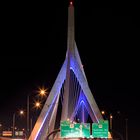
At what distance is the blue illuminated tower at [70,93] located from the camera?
48719mm

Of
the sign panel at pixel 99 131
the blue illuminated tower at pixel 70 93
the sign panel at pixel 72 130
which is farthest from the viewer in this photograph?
the blue illuminated tower at pixel 70 93

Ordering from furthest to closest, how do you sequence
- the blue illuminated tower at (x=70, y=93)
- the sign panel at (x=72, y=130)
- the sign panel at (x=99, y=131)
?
the blue illuminated tower at (x=70, y=93)
the sign panel at (x=99, y=131)
the sign panel at (x=72, y=130)

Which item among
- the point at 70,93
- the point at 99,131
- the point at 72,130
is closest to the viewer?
the point at 72,130

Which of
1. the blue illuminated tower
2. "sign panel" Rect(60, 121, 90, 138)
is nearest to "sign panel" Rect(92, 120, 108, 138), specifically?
"sign panel" Rect(60, 121, 90, 138)

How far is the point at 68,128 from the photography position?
121ft

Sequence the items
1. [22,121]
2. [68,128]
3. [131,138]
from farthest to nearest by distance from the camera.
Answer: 1. [22,121]
2. [131,138]
3. [68,128]

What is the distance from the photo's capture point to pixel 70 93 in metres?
49.3

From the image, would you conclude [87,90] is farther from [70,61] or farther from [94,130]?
[94,130]

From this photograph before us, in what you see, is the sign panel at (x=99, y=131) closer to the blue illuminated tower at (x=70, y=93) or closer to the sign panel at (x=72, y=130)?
the sign panel at (x=72, y=130)

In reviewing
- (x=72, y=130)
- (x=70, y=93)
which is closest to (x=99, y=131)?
(x=72, y=130)

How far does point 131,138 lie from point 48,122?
23.4 meters

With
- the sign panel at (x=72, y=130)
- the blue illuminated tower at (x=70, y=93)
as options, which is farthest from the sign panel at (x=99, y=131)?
the blue illuminated tower at (x=70, y=93)

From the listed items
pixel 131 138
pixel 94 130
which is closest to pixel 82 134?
pixel 94 130

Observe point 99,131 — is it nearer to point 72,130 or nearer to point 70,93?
point 72,130
